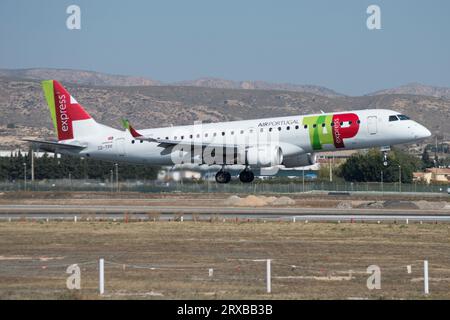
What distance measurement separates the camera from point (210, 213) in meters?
59.7

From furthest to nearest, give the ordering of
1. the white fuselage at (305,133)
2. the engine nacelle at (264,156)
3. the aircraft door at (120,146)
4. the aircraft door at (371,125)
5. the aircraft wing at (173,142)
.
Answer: the aircraft door at (120,146), the aircraft wing at (173,142), the engine nacelle at (264,156), the white fuselage at (305,133), the aircraft door at (371,125)

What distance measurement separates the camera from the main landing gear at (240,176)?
63.0 metres

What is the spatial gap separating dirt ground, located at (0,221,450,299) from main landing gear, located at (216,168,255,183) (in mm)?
11677

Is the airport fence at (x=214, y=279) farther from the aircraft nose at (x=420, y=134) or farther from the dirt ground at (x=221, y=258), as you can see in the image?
the aircraft nose at (x=420, y=134)

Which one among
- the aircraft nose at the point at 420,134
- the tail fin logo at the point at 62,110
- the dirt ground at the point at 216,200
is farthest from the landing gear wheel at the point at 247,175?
the tail fin logo at the point at 62,110

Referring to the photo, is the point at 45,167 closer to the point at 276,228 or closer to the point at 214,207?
the point at 214,207

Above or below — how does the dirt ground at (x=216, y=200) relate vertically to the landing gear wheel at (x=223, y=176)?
below

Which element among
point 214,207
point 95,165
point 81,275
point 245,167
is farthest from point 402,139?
point 95,165

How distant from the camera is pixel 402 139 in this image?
58.6 m

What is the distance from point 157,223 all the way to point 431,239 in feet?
50.7

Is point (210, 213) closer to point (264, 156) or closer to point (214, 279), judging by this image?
point (264, 156)

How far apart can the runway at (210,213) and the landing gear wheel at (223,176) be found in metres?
2.08

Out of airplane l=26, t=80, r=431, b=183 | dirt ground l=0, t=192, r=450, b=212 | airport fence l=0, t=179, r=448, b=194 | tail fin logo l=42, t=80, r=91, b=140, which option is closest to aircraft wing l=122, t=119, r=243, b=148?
airplane l=26, t=80, r=431, b=183

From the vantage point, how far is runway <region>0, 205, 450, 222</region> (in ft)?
181
